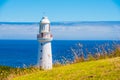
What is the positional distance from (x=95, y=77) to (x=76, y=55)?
5.95 metres

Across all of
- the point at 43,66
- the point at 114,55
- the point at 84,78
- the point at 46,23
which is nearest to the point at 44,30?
the point at 46,23

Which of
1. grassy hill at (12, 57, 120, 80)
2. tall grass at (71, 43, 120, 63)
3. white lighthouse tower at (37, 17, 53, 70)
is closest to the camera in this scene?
grassy hill at (12, 57, 120, 80)

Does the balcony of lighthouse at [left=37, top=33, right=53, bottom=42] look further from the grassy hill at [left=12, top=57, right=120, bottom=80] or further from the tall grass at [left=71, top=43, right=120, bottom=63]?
the grassy hill at [left=12, top=57, right=120, bottom=80]

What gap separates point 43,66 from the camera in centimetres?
2138

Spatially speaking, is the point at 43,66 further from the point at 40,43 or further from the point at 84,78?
the point at 84,78

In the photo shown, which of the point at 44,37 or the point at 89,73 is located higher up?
the point at 44,37

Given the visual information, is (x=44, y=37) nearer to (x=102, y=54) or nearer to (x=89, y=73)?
(x=102, y=54)

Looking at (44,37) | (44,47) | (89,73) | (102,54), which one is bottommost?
(89,73)

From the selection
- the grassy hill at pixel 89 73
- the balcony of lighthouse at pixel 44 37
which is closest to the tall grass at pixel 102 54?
the grassy hill at pixel 89 73

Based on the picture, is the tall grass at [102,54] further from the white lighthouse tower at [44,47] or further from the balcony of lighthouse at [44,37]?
the balcony of lighthouse at [44,37]

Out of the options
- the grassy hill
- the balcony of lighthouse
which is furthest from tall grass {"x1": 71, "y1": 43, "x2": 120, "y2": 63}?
the balcony of lighthouse

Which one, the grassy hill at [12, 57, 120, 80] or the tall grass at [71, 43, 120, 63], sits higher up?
the tall grass at [71, 43, 120, 63]

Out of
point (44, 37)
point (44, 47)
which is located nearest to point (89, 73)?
point (44, 47)

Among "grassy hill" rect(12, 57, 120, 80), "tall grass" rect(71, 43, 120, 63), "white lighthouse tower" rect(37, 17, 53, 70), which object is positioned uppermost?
"white lighthouse tower" rect(37, 17, 53, 70)
